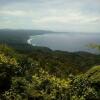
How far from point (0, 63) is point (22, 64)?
251 cm

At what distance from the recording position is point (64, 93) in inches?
618

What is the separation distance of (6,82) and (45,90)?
3853 millimetres

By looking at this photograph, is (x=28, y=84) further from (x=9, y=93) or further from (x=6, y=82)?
(x=6, y=82)

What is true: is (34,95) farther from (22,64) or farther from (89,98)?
(22,64)

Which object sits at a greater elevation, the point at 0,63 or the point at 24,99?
the point at 0,63

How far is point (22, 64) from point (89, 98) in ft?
27.2

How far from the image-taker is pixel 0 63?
19922mm

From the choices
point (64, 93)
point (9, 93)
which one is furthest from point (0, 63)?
point (64, 93)

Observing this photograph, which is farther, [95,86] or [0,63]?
[0,63]

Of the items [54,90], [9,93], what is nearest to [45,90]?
[54,90]

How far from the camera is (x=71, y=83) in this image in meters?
16.6

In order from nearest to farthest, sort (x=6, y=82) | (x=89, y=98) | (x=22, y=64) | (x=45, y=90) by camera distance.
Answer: (x=89, y=98) → (x=45, y=90) → (x=6, y=82) → (x=22, y=64)

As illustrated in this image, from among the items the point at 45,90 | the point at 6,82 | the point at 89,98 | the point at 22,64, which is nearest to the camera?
the point at 89,98

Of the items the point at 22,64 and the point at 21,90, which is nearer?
the point at 21,90
